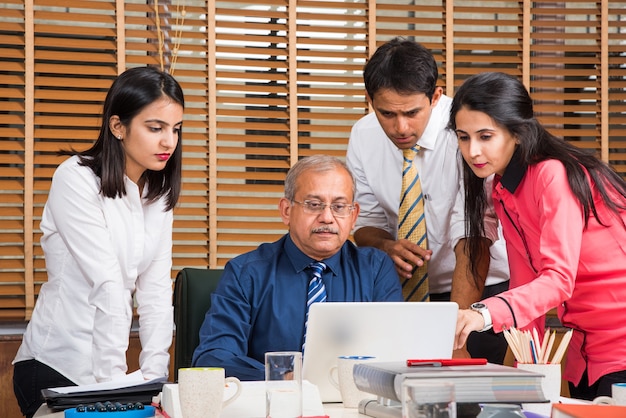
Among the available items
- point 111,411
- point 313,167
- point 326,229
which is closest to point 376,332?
point 111,411

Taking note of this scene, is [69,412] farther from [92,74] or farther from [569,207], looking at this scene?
[92,74]

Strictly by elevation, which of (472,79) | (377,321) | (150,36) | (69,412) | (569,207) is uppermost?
(150,36)

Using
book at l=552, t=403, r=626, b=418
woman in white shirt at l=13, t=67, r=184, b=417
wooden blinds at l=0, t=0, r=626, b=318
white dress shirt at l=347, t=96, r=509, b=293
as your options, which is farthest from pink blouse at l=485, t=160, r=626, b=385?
wooden blinds at l=0, t=0, r=626, b=318

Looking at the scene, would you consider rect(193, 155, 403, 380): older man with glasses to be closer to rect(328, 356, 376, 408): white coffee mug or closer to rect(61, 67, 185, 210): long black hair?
rect(61, 67, 185, 210): long black hair

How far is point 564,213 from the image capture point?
2074 millimetres

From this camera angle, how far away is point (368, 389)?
150 cm

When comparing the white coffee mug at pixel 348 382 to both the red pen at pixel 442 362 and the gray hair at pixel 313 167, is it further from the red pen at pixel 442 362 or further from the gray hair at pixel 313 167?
the gray hair at pixel 313 167

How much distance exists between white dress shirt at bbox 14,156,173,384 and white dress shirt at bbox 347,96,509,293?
2.55 feet

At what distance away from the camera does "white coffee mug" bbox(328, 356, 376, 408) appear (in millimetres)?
1659

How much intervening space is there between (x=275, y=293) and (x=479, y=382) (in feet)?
3.54

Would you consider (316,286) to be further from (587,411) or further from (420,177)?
(587,411)

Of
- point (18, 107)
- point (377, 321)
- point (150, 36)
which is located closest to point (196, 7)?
point (150, 36)

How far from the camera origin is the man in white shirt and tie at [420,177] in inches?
101

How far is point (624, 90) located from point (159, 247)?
259cm
